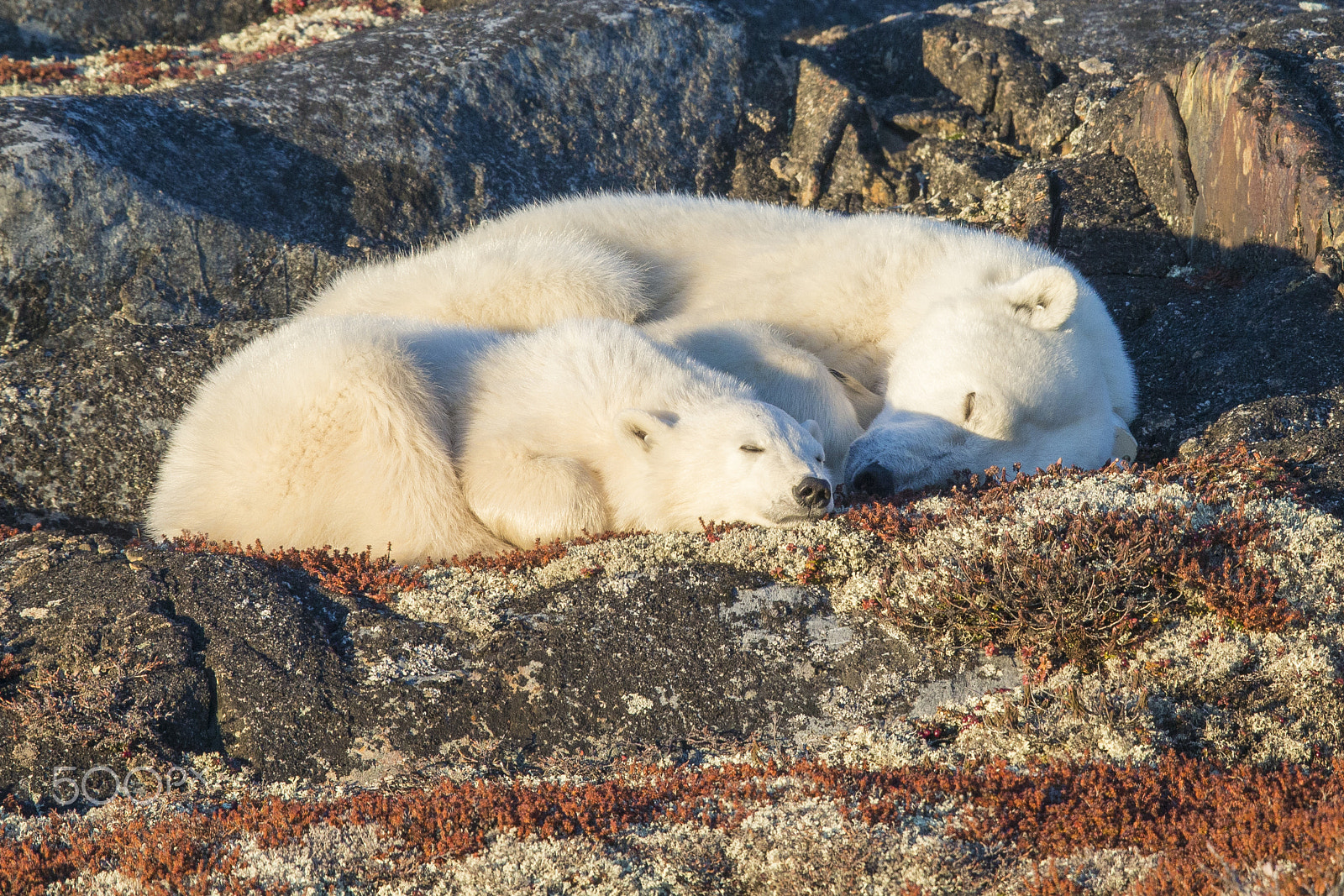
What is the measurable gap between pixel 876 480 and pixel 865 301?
148 centimetres

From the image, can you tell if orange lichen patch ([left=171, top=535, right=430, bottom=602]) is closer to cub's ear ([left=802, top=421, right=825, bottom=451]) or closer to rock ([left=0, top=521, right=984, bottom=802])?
rock ([left=0, top=521, right=984, bottom=802])

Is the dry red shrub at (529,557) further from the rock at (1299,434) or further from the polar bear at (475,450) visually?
the rock at (1299,434)

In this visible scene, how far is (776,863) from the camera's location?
9.38 ft

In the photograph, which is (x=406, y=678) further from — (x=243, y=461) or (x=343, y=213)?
(x=343, y=213)

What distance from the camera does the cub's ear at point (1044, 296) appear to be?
5312mm

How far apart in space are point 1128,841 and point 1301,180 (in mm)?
6024

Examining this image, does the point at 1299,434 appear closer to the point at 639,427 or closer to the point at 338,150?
the point at 639,427

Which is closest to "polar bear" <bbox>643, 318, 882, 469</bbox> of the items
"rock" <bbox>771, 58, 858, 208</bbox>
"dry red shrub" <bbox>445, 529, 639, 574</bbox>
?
"dry red shrub" <bbox>445, 529, 639, 574</bbox>

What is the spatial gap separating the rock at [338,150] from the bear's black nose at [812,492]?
478 centimetres

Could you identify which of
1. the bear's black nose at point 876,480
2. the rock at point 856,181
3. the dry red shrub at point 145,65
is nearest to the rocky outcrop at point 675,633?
the bear's black nose at point 876,480

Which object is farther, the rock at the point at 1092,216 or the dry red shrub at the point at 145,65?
the dry red shrub at the point at 145,65

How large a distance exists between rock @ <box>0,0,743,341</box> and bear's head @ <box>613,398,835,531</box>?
13.3ft

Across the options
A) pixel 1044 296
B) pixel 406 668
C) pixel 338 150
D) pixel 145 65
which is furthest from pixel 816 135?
pixel 406 668

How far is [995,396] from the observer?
5.20 meters
